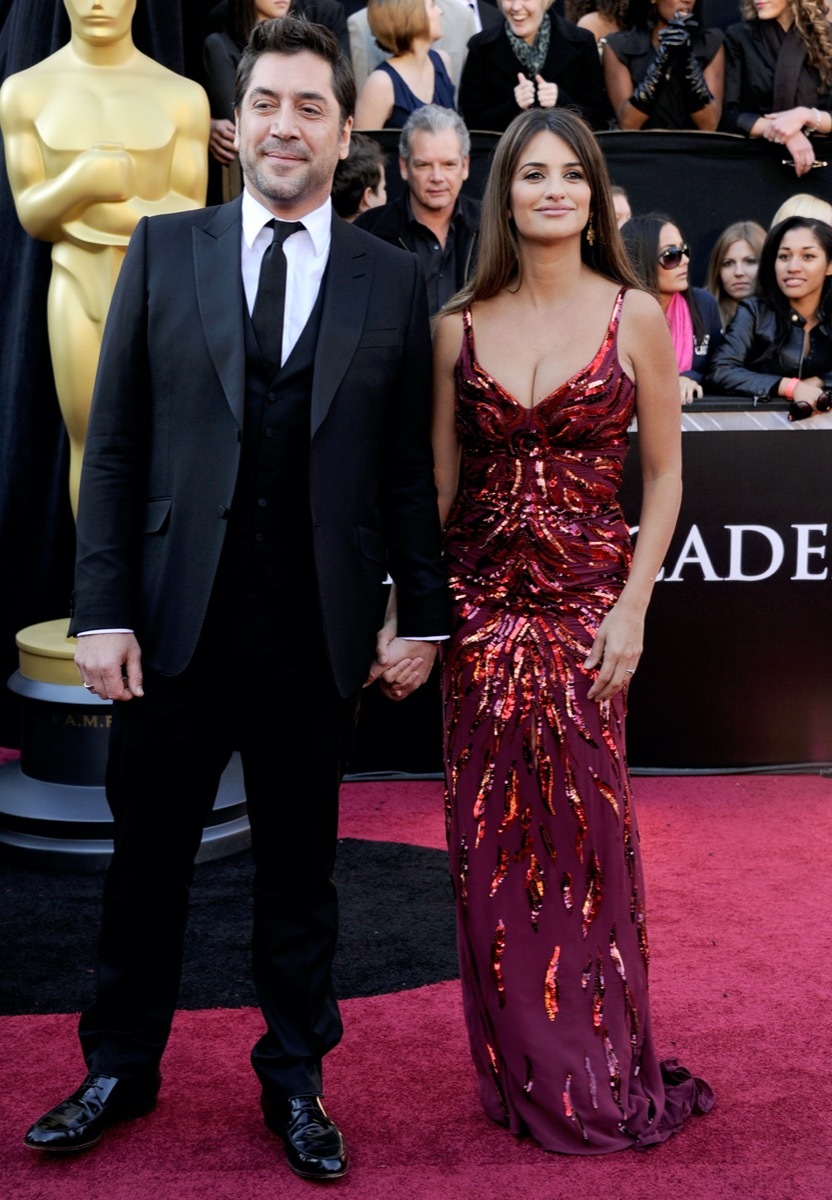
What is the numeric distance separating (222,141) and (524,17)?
143cm

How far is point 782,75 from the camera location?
228 inches

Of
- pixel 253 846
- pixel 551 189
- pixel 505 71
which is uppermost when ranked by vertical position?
pixel 505 71

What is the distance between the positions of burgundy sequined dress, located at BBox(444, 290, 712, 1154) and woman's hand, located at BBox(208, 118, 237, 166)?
2.58 metres

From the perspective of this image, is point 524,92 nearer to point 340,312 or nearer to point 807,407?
point 807,407

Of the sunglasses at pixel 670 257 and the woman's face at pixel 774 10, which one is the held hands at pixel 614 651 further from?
the woman's face at pixel 774 10

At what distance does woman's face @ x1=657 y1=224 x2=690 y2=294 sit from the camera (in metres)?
4.93

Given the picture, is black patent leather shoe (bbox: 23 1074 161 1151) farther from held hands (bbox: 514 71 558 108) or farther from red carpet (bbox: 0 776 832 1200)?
held hands (bbox: 514 71 558 108)

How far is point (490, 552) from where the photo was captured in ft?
8.34

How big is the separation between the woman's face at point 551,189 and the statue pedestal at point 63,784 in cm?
216

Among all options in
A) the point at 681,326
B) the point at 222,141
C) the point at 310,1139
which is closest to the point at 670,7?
the point at 681,326

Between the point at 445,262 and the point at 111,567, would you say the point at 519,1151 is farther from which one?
the point at 445,262

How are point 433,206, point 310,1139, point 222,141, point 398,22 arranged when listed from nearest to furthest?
point 310,1139, point 433,206, point 222,141, point 398,22

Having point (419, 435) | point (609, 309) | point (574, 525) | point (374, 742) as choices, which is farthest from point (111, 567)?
point (374, 742)

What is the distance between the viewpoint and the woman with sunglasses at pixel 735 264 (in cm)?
546
